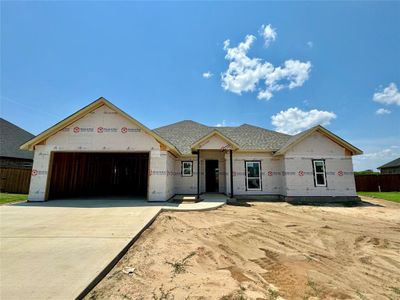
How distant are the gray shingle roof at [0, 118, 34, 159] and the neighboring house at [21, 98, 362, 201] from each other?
9.53m

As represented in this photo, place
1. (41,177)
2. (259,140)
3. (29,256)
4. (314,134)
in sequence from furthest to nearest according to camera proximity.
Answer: (259,140) < (314,134) < (41,177) < (29,256)

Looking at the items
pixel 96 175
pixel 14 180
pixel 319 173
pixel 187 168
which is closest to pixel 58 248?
pixel 187 168

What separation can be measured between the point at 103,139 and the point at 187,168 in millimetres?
6016

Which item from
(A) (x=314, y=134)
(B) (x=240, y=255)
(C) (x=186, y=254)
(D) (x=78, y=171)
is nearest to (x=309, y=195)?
(A) (x=314, y=134)

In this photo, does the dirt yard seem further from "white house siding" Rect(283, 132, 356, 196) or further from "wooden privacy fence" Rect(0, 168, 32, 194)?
"wooden privacy fence" Rect(0, 168, 32, 194)

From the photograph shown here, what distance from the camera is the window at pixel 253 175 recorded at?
545 inches

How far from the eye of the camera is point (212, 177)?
16.1 meters

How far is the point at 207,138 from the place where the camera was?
1249 centimetres

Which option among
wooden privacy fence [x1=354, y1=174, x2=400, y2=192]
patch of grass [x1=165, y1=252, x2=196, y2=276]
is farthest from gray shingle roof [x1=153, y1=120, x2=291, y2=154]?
wooden privacy fence [x1=354, y1=174, x2=400, y2=192]

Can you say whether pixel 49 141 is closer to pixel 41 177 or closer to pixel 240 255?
pixel 41 177

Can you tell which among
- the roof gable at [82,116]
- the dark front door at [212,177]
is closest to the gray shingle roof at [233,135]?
the dark front door at [212,177]

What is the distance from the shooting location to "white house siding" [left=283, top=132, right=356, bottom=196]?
510 inches

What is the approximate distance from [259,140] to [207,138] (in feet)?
16.9

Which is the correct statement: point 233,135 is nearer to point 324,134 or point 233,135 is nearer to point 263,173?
point 263,173
